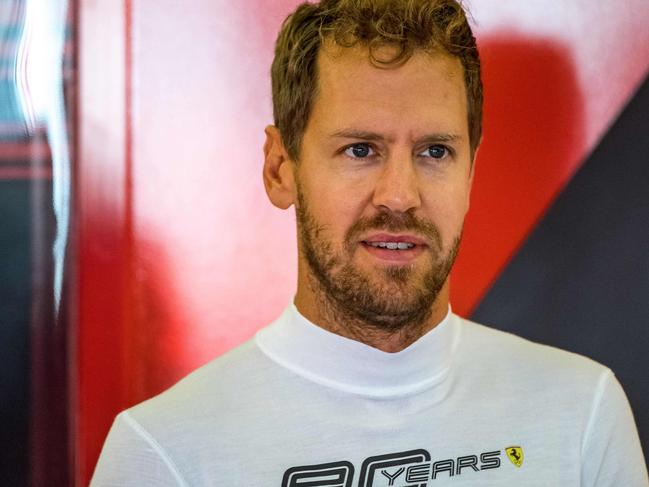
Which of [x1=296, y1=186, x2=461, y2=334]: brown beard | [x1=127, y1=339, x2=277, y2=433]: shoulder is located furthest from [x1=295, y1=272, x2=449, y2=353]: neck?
[x1=127, y1=339, x2=277, y2=433]: shoulder

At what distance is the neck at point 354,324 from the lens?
1.42 metres

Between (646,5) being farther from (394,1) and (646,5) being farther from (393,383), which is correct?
(393,383)

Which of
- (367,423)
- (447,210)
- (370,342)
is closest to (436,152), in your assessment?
(447,210)

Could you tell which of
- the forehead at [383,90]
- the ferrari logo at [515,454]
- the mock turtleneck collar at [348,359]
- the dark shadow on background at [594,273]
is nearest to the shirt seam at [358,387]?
the mock turtleneck collar at [348,359]

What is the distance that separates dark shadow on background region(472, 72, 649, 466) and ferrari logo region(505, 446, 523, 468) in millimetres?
266

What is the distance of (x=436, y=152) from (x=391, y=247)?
0.53 ft

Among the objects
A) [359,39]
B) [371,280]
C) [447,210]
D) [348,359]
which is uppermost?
[359,39]

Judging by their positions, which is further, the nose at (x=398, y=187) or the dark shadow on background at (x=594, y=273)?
the dark shadow on background at (x=594, y=273)

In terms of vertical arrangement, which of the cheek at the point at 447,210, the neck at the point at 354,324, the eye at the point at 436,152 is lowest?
the neck at the point at 354,324

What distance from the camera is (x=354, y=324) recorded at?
142 cm

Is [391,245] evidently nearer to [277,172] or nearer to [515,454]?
[277,172]

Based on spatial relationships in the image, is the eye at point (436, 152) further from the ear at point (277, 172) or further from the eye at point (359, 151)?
the ear at point (277, 172)

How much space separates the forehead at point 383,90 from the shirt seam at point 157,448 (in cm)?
52

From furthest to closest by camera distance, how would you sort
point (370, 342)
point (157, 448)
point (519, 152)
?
point (519, 152)
point (370, 342)
point (157, 448)
